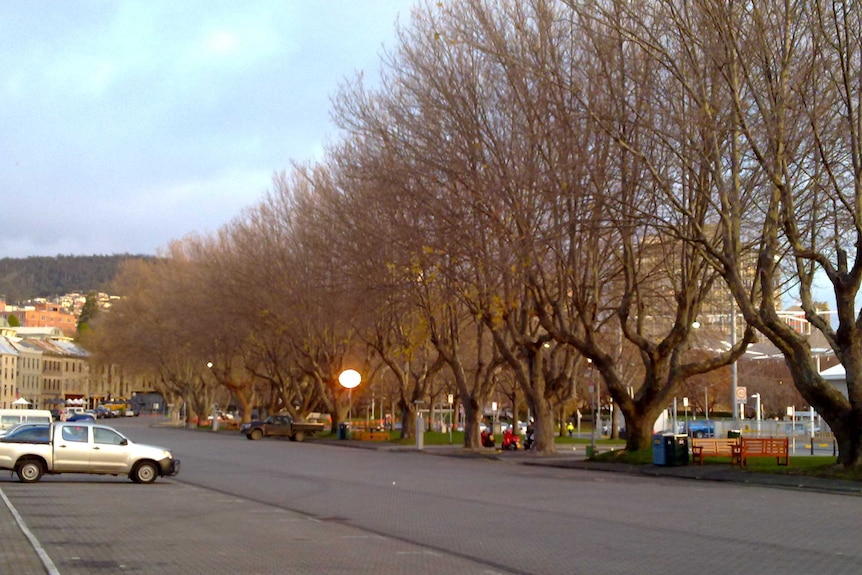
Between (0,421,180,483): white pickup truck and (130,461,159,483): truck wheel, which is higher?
(0,421,180,483): white pickup truck

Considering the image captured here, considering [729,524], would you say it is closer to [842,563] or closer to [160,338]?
[842,563]

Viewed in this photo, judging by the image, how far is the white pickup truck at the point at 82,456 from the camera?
78.4 feet

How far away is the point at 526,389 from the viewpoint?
41.8 metres

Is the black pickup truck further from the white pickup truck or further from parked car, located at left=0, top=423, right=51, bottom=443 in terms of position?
parked car, located at left=0, top=423, right=51, bottom=443

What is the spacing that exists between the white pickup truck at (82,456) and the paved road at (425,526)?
1.48 ft

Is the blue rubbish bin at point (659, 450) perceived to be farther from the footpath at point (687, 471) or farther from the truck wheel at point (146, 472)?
the truck wheel at point (146, 472)

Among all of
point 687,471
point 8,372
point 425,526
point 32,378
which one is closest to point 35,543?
point 425,526

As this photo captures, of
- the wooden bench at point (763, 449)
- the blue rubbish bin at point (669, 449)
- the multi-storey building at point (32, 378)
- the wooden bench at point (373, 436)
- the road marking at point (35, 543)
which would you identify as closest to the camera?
the road marking at point (35, 543)

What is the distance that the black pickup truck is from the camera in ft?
204

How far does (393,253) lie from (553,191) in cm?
1077

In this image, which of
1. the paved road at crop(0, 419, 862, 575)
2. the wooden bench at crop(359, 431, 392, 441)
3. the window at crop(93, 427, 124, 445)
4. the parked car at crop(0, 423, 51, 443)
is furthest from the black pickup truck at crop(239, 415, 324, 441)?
the parked car at crop(0, 423, 51, 443)

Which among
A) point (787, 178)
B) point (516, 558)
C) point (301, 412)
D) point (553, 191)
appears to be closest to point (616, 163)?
point (553, 191)

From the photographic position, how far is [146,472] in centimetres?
2491

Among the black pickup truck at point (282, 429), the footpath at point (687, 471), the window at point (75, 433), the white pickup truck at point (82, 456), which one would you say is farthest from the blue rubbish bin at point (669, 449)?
the black pickup truck at point (282, 429)
